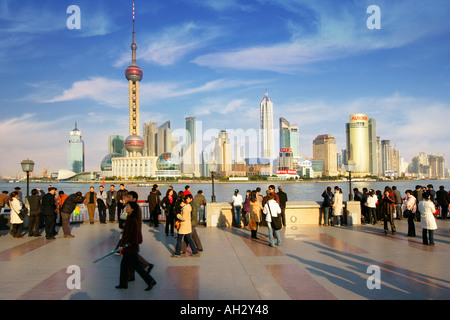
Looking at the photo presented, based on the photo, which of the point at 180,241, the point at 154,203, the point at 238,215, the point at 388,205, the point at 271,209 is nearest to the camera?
the point at 180,241

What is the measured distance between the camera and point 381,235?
42.1ft

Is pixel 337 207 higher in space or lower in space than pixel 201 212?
higher

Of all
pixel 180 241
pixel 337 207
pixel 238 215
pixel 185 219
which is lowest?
pixel 238 215

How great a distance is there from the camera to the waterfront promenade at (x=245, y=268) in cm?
655

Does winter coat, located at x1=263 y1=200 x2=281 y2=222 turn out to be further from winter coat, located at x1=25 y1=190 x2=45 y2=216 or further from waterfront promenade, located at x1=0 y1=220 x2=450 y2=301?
winter coat, located at x1=25 y1=190 x2=45 y2=216

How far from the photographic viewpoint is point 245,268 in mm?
Answer: 8328

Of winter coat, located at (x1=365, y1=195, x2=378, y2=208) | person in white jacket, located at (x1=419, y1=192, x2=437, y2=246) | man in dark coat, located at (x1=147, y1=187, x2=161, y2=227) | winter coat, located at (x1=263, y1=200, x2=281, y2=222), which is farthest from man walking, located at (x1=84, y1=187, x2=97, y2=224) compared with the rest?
person in white jacket, located at (x1=419, y1=192, x2=437, y2=246)

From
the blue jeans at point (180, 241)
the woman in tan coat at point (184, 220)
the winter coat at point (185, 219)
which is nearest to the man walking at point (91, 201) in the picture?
the blue jeans at point (180, 241)

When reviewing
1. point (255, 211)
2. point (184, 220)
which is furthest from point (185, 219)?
point (255, 211)

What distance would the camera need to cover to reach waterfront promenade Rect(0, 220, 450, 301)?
6.55 m

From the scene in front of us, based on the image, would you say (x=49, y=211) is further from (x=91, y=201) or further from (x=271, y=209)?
(x=271, y=209)
